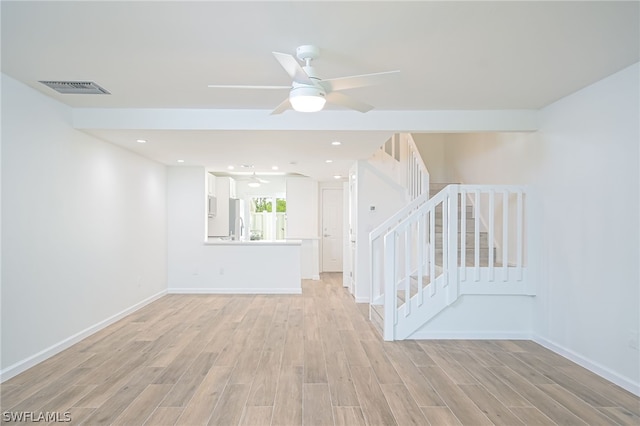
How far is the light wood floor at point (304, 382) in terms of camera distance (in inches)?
102

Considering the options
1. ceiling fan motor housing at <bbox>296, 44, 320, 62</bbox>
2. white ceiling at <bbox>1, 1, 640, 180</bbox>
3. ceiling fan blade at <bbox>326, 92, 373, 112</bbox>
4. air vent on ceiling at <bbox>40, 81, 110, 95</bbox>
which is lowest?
ceiling fan blade at <bbox>326, 92, 373, 112</bbox>

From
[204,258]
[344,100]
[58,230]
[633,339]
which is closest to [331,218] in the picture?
[204,258]

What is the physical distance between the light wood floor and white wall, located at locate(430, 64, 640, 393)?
0.97 ft

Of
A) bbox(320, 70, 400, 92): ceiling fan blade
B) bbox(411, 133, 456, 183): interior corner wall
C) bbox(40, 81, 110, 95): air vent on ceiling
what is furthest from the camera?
bbox(411, 133, 456, 183): interior corner wall

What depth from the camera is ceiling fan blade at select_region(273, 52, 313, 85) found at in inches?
85.7

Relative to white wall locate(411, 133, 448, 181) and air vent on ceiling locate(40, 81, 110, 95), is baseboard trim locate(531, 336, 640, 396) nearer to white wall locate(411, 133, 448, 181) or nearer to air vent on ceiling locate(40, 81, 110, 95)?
white wall locate(411, 133, 448, 181)

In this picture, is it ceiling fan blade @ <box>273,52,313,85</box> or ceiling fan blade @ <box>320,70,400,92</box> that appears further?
ceiling fan blade @ <box>320,70,400,92</box>

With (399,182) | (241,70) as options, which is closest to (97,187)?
(241,70)

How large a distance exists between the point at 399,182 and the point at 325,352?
3.47 m

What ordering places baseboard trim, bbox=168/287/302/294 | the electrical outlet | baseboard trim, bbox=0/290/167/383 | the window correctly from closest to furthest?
the electrical outlet, baseboard trim, bbox=0/290/167/383, baseboard trim, bbox=168/287/302/294, the window

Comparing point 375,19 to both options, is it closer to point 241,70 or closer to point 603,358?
point 241,70

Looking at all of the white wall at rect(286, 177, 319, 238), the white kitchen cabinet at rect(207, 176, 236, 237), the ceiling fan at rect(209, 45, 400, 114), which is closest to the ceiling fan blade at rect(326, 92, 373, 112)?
the ceiling fan at rect(209, 45, 400, 114)

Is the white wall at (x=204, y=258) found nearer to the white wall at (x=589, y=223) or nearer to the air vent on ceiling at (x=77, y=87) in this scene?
the air vent on ceiling at (x=77, y=87)

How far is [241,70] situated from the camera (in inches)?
119
